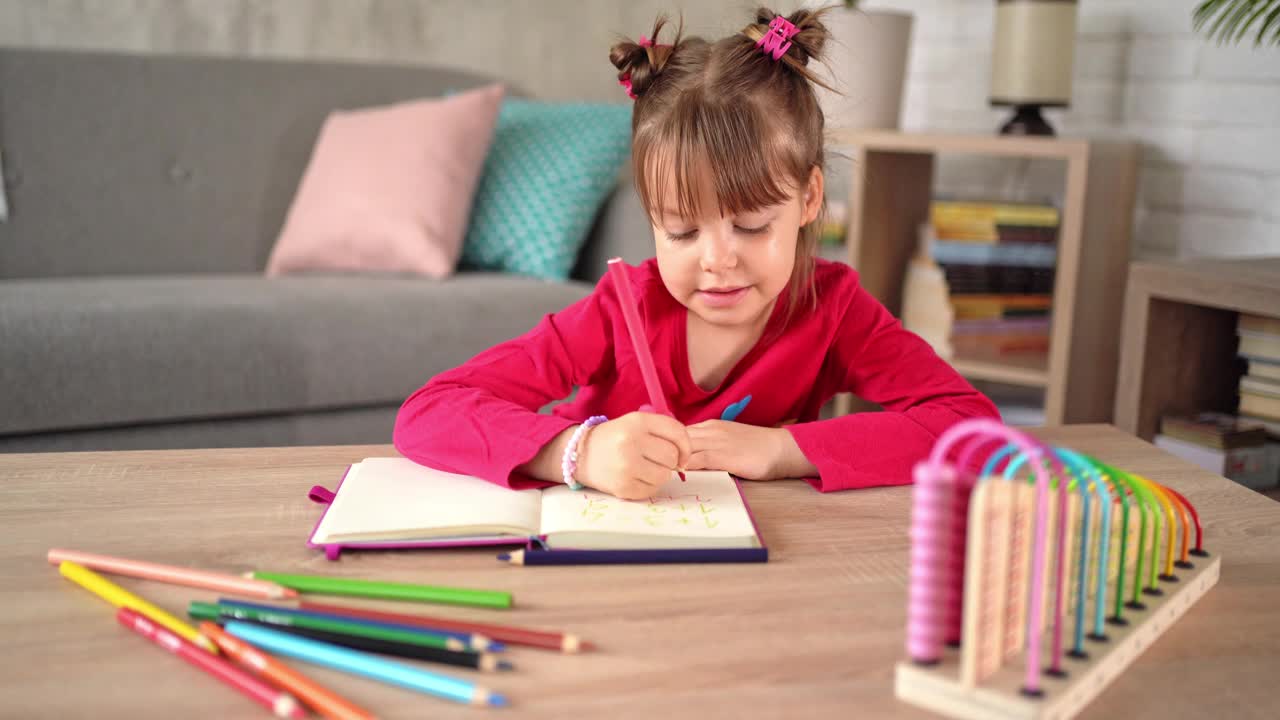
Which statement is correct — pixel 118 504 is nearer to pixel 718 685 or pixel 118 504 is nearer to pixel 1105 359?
pixel 718 685

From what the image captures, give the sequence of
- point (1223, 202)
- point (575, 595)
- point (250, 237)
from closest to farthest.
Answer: point (575, 595) < point (1223, 202) < point (250, 237)

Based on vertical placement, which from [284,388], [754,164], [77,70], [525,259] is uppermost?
[77,70]

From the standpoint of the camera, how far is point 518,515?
2.63ft

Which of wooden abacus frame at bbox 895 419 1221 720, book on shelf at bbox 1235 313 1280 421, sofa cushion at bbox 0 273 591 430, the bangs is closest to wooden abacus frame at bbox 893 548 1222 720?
wooden abacus frame at bbox 895 419 1221 720

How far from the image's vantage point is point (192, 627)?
62 cm

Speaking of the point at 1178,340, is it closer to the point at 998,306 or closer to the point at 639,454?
the point at 998,306

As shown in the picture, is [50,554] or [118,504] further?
[118,504]

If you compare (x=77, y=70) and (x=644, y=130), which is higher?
(x=77, y=70)

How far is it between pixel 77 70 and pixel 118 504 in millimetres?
1830

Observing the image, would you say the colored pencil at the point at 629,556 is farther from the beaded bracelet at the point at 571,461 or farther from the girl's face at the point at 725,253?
the girl's face at the point at 725,253

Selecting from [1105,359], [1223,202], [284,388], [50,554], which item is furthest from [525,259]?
[50,554]

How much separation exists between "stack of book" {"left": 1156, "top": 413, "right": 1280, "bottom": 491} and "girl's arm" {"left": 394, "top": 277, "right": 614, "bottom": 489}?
0.99 metres

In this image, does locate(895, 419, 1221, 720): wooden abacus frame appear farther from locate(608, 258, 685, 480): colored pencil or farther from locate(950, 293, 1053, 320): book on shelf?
locate(950, 293, 1053, 320): book on shelf

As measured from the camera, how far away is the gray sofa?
1.82 meters
